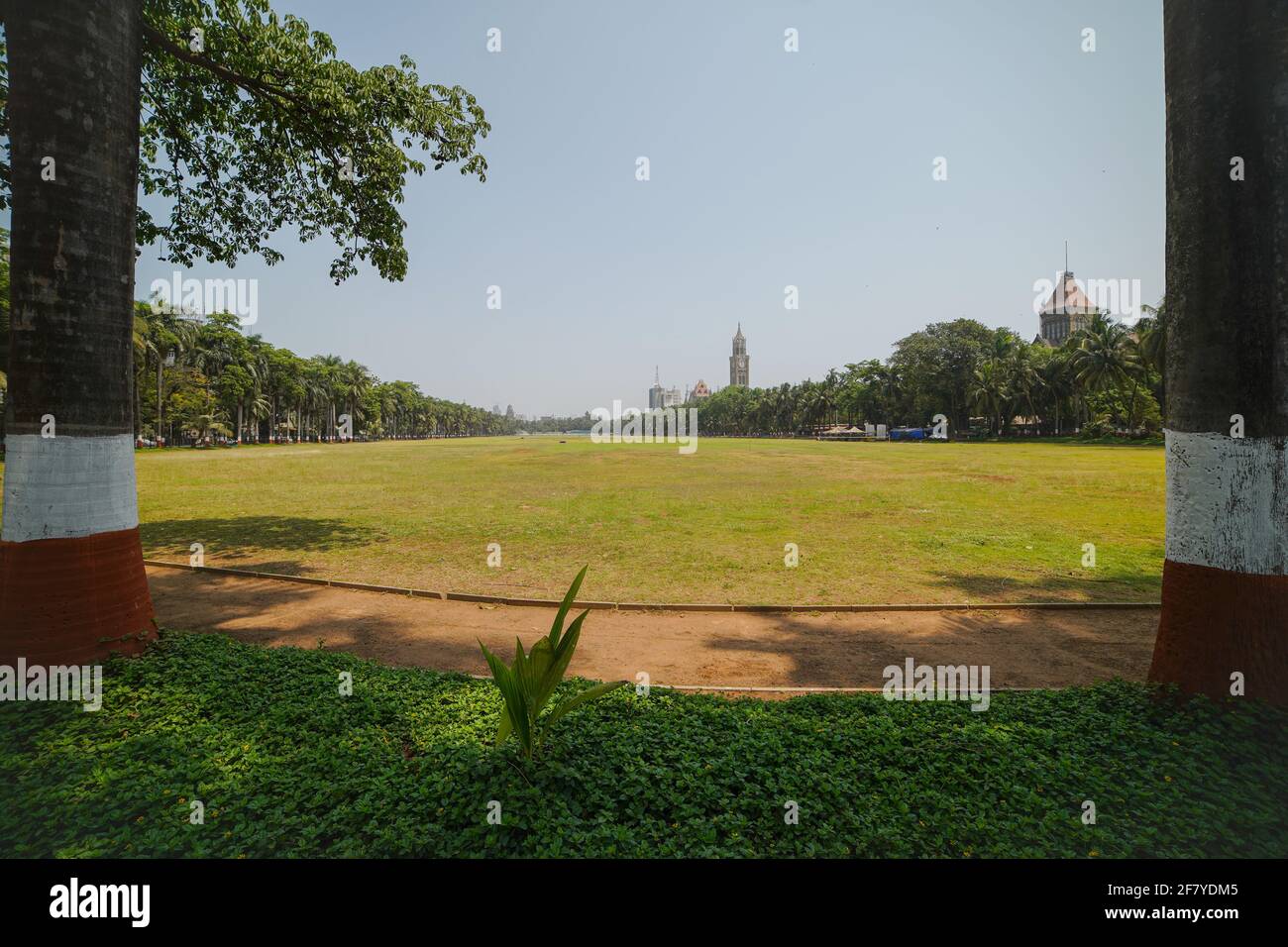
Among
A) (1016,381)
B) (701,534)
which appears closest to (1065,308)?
(1016,381)

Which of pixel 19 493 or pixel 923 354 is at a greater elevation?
pixel 923 354

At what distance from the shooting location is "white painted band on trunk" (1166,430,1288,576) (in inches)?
168

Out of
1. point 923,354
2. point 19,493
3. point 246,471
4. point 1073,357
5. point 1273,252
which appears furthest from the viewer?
point 923,354

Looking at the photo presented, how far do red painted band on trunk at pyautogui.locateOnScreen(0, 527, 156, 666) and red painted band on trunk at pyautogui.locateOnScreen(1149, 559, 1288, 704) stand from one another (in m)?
9.25

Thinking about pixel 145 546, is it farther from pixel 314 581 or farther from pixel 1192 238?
pixel 1192 238

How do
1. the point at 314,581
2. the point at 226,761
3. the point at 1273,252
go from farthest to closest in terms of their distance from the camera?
1. the point at 314,581
2. the point at 1273,252
3. the point at 226,761

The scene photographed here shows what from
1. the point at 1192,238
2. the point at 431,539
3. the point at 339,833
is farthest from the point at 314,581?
the point at 1192,238

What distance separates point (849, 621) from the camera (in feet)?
27.1

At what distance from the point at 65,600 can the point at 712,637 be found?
6694 mm

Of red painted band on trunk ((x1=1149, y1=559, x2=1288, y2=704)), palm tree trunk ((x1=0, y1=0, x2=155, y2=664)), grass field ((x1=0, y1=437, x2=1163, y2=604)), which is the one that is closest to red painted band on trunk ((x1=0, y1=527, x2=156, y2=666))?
palm tree trunk ((x1=0, y1=0, x2=155, y2=664))

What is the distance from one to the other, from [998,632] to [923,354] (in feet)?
293

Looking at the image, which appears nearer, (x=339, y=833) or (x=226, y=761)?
(x=339, y=833)

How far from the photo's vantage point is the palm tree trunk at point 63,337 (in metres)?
5.01

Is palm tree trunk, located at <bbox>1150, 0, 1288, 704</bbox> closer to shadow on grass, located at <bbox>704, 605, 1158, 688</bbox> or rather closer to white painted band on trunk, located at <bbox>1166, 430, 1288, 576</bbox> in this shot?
white painted band on trunk, located at <bbox>1166, 430, 1288, 576</bbox>
